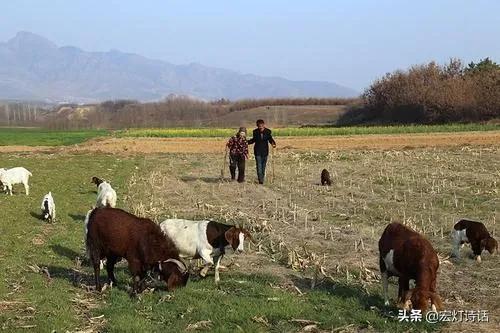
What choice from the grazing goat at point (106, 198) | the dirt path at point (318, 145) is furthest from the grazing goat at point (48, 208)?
the dirt path at point (318, 145)

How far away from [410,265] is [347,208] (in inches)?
381

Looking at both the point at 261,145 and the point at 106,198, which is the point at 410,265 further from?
the point at 261,145

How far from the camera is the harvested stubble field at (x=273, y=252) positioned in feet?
A: 30.3

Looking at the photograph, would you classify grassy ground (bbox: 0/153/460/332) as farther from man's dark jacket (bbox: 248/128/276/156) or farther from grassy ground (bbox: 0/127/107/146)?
grassy ground (bbox: 0/127/107/146)

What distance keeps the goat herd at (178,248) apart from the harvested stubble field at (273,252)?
429mm

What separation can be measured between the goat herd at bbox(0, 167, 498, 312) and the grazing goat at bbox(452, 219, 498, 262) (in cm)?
315

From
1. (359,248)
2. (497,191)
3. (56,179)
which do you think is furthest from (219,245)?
(56,179)

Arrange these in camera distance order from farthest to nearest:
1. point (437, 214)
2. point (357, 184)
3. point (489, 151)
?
point (489, 151) < point (357, 184) < point (437, 214)

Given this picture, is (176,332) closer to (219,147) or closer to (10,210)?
(10,210)

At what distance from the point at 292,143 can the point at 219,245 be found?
41845 mm

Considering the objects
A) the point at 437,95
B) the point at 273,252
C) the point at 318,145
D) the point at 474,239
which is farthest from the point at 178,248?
the point at 437,95

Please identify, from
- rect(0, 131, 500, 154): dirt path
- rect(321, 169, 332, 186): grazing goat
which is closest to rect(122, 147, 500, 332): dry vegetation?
rect(321, 169, 332, 186): grazing goat

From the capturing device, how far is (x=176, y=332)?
8688 mm

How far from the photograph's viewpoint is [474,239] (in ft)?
40.8
